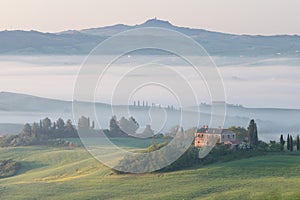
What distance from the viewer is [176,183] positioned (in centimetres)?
5172

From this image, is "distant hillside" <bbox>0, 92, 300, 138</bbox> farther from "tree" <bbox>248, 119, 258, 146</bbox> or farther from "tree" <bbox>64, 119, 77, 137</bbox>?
"tree" <bbox>248, 119, 258, 146</bbox>

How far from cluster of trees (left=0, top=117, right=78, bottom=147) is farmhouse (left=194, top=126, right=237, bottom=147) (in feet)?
86.4

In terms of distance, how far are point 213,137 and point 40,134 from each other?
1238 inches

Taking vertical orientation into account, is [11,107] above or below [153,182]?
above

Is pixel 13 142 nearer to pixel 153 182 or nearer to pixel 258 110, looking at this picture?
pixel 153 182

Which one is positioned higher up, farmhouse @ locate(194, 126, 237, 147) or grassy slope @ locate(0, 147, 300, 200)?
farmhouse @ locate(194, 126, 237, 147)

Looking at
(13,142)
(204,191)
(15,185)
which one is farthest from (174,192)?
(13,142)

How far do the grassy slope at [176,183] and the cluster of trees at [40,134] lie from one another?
80.3 ft

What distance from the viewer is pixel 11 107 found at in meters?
189

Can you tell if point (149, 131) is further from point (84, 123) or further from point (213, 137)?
point (84, 123)

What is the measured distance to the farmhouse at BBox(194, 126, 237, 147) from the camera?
62875mm

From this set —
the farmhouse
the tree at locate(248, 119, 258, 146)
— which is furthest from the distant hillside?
the tree at locate(248, 119, 258, 146)

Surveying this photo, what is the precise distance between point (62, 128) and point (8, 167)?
85.8ft

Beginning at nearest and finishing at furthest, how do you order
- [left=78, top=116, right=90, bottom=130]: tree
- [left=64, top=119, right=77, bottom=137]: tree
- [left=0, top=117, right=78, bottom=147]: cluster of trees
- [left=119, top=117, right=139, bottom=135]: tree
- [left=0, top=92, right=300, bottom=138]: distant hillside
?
[left=119, top=117, right=139, bottom=135]: tree → [left=0, top=92, right=300, bottom=138]: distant hillside → [left=78, top=116, right=90, bottom=130]: tree → [left=0, top=117, right=78, bottom=147]: cluster of trees → [left=64, top=119, right=77, bottom=137]: tree
